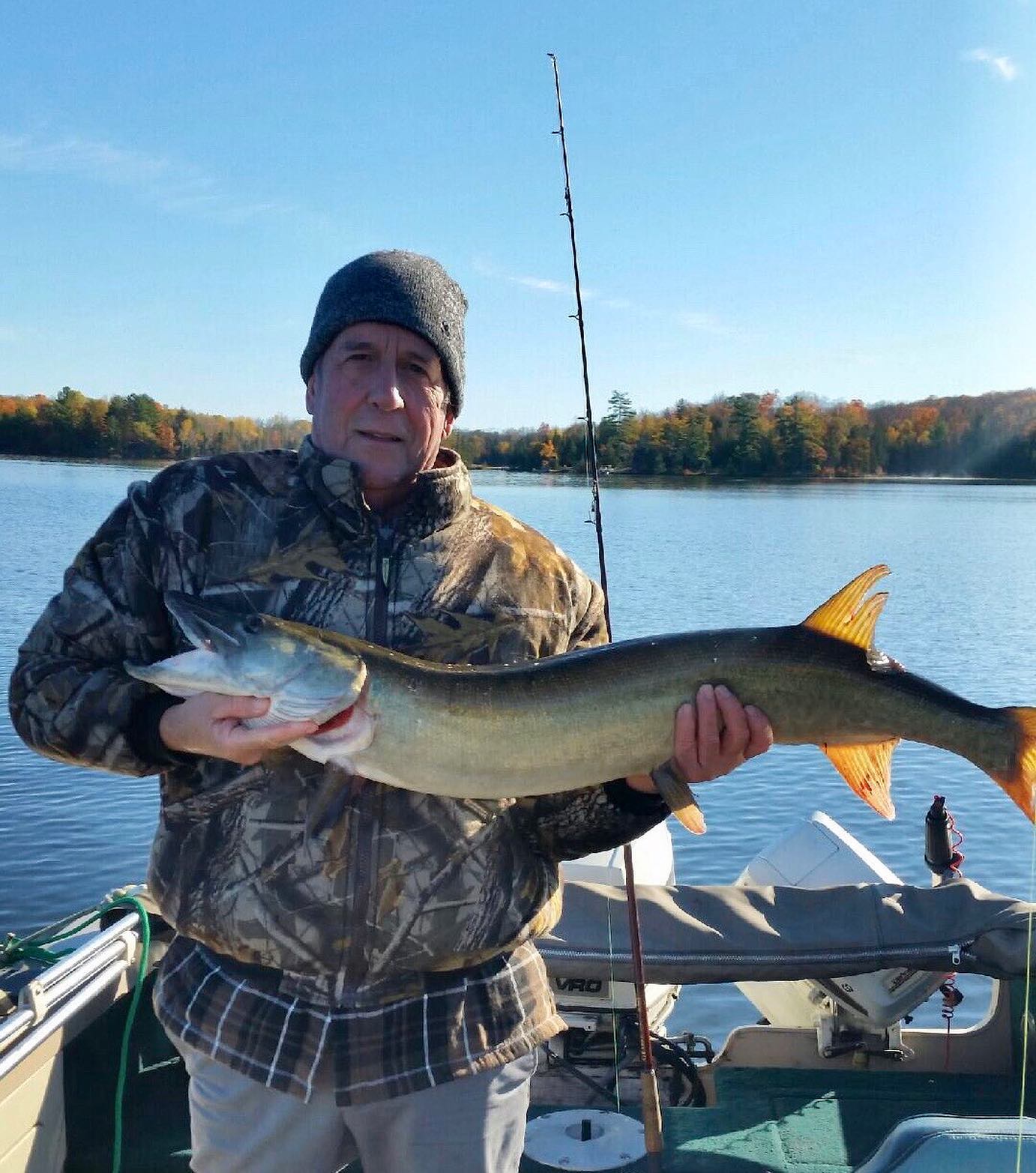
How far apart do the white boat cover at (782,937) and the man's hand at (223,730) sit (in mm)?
2374

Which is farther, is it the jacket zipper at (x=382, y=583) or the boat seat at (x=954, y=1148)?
the jacket zipper at (x=382, y=583)

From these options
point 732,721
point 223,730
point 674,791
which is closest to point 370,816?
point 223,730

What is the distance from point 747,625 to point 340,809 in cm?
1344

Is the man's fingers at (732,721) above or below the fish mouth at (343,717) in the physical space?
below

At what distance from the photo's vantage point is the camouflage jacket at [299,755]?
243 cm

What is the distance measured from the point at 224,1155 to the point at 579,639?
1.45m

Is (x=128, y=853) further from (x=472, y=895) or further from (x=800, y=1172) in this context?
(x=472, y=895)

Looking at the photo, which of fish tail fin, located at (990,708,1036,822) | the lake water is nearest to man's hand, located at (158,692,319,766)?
fish tail fin, located at (990,708,1036,822)

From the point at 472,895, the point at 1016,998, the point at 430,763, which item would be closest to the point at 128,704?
the point at 430,763

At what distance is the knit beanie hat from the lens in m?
2.83

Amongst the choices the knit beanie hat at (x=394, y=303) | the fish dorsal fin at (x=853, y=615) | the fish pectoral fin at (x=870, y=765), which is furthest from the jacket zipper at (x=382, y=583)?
the fish pectoral fin at (x=870, y=765)

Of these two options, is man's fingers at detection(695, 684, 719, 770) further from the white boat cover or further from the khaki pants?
the white boat cover

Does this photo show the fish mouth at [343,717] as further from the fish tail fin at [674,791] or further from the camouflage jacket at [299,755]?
the fish tail fin at [674,791]

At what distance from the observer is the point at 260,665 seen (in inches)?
99.0
